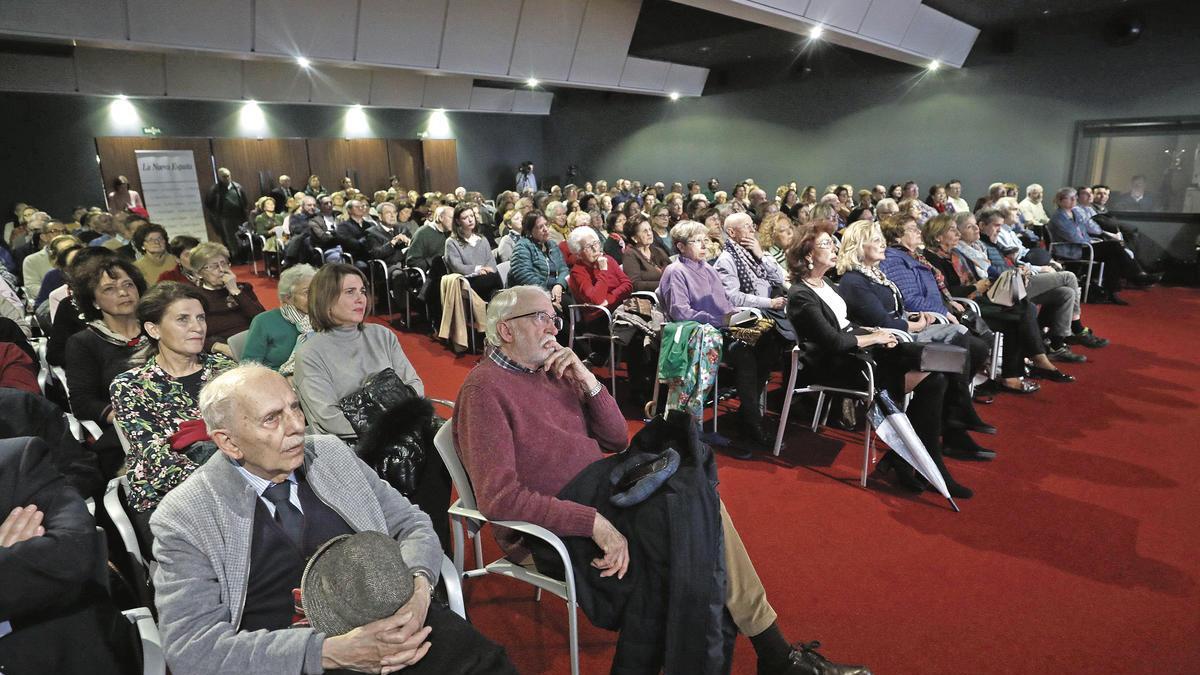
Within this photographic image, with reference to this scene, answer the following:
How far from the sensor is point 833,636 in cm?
220

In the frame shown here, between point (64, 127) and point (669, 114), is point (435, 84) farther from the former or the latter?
point (64, 127)

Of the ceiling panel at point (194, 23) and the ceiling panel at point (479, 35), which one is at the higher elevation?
the ceiling panel at point (479, 35)

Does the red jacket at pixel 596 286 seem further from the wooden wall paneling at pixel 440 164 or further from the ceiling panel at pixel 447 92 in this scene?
the wooden wall paneling at pixel 440 164

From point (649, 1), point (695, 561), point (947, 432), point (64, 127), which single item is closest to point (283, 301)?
point (695, 561)

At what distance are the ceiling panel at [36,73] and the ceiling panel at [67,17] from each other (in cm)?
567

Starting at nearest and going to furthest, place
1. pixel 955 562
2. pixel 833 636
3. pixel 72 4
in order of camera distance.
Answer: pixel 833 636 < pixel 955 562 < pixel 72 4

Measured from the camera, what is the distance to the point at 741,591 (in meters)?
1.82

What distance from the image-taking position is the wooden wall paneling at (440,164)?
1577cm

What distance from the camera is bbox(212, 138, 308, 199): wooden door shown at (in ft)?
41.8

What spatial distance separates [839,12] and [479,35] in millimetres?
4618

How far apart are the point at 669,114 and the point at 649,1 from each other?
5623 millimetres

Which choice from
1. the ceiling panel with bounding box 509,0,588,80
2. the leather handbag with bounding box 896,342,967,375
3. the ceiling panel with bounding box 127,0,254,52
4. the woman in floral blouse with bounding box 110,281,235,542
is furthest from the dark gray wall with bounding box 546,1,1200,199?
the woman in floral blouse with bounding box 110,281,235,542

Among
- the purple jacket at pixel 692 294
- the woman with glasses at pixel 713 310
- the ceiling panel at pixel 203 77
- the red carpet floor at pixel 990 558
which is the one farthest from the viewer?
the ceiling panel at pixel 203 77

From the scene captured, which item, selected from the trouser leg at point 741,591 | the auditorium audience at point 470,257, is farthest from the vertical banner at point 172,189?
the trouser leg at point 741,591
